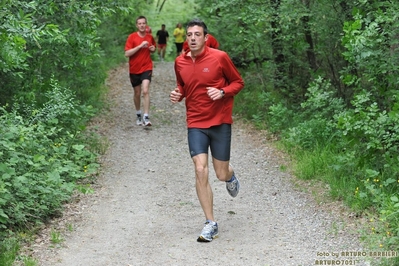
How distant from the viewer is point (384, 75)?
8.48m

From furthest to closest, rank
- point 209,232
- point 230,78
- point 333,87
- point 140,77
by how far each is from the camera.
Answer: point 140,77 < point 333,87 < point 230,78 < point 209,232

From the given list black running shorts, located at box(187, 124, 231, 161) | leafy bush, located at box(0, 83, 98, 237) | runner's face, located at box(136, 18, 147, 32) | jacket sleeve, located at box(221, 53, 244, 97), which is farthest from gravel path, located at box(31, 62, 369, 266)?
runner's face, located at box(136, 18, 147, 32)

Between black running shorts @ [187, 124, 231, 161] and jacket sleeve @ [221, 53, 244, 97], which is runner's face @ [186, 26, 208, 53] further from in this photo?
black running shorts @ [187, 124, 231, 161]

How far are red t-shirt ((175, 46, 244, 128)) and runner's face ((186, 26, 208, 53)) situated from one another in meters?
0.10

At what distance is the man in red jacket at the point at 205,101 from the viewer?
6.94 meters

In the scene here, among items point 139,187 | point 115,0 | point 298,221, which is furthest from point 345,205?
point 115,0

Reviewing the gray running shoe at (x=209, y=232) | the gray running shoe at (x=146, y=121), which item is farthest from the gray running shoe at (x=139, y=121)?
the gray running shoe at (x=209, y=232)

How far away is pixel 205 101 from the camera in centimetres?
700

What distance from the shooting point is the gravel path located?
6.52m

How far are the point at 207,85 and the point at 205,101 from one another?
0.57 feet

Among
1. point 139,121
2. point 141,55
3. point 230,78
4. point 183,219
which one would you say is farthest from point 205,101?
point 139,121

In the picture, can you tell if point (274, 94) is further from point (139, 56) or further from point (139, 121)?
point (139, 56)

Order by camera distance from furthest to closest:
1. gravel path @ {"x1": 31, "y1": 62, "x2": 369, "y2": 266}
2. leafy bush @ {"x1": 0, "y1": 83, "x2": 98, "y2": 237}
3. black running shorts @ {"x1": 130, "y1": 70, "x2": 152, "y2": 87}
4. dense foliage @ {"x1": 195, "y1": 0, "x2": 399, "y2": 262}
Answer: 1. black running shorts @ {"x1": 130, "y1": 70, "x2": 152, "y2": 87}
2. dense foliage @ {"x1": 195, "y1": 0, "x2": 399, "y2": 262}
3. leafy bush @ {"x1": 0, "y1": 83, "x2": 98, "y2": 237}
4. gravel path @ {"x1": 31, "y1": 62, "x2": 369, "y2": 266}

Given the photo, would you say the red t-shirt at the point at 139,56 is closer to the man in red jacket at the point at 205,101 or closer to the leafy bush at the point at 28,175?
the leafy bush at the point at 28,175
